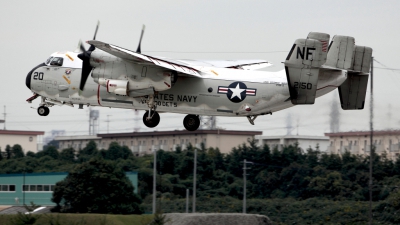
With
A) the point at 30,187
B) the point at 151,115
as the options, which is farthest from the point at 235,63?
the point at 30,187

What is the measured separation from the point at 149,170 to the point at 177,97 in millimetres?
49803

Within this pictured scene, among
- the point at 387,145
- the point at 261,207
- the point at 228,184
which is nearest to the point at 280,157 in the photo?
the point at 228,184

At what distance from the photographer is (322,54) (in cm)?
3030

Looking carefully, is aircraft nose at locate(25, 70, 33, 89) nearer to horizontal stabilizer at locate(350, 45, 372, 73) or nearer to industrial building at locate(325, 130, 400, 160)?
horizontal stabilizer at locate(350, 45, 372, 73)

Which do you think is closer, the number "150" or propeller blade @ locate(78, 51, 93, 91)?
the number "150"

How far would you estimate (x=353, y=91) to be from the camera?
32406 mm

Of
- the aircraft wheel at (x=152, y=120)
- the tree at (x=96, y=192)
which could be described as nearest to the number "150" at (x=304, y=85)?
the aircraft wheel at (x=152, y=120)

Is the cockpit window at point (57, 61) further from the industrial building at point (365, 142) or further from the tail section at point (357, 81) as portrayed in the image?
the industrial building at point (365, 142)

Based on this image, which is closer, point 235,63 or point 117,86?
point 117,86

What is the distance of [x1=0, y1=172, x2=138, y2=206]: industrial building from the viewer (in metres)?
73.8

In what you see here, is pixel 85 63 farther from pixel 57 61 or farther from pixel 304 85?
pixel 304 85

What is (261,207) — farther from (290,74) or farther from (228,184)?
(290,74)

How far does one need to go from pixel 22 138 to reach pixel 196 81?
339 feet

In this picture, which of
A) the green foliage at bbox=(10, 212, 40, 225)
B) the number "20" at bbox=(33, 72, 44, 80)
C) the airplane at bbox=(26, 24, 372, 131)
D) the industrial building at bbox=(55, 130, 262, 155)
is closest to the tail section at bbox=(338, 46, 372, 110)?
the airplane at bbox=(26, 24, 372, 131)
